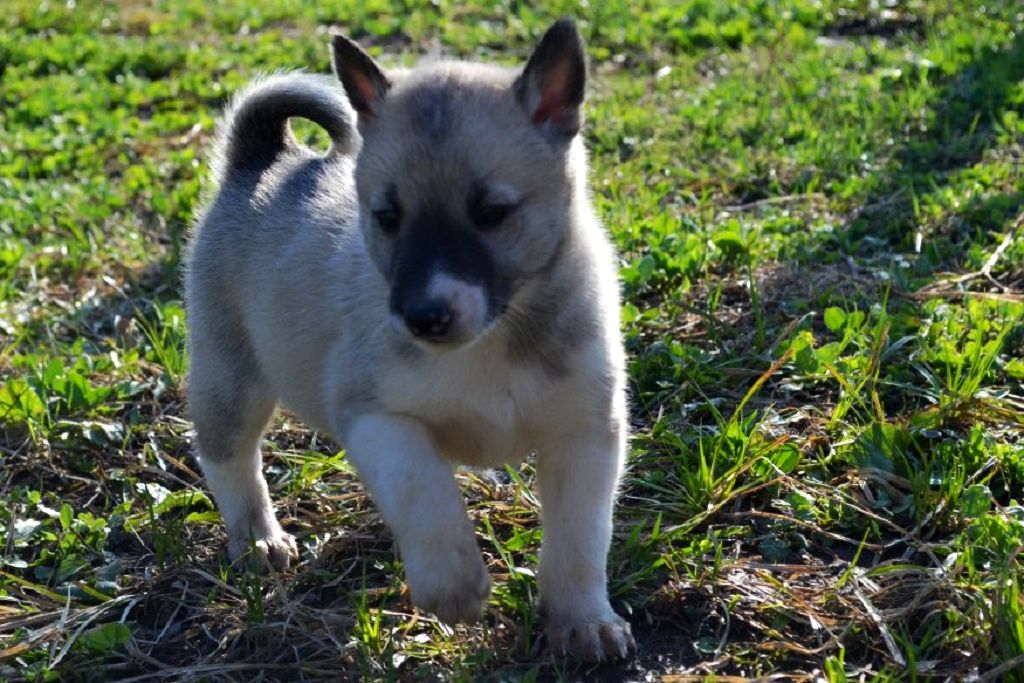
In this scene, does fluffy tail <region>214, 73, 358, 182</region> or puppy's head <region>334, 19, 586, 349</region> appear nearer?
puppy's head <region>334, 19, 586, 349</region>

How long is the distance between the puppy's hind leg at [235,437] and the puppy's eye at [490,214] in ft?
3.73

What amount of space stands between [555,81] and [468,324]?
0.73m

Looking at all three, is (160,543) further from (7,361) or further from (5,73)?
(5,73)

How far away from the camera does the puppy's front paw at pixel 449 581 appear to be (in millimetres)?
3230

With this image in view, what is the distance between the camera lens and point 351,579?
384 centimetres

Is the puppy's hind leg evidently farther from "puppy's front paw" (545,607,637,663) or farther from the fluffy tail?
"puppy's front paw" (545,607,637,663)

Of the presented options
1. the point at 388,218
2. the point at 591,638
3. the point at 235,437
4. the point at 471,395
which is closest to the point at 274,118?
the point at 235,437

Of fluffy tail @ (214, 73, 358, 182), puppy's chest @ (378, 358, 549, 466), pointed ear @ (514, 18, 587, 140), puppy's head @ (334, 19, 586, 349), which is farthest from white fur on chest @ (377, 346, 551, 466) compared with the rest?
fluffy tail @ (214, 73, 358, 182)

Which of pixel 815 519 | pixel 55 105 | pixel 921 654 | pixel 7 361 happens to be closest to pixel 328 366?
pixel 815 519

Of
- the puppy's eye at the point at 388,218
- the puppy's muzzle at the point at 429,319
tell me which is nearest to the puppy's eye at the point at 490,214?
the puppy's eye at the point at 388,218

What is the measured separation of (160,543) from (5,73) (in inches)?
259

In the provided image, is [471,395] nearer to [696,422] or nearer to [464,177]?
[464,177]

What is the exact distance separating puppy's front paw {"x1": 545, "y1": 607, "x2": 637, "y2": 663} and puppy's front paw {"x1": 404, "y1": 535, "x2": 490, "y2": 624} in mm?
230

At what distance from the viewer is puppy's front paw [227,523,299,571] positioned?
154 inches
